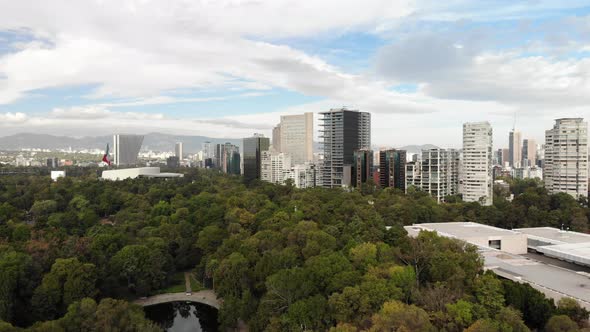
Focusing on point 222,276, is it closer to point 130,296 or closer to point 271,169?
point 130,296

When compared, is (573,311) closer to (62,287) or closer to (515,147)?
(62,287)

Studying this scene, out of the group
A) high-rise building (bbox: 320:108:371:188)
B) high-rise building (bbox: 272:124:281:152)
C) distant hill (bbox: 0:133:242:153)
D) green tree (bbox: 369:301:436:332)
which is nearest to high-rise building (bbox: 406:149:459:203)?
high-rise building (bbox: 320:108:371:188)

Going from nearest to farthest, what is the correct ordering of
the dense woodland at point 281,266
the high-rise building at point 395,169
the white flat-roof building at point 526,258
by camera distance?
1. the dense woodland at point 281,266
2. the white flat-roof building at point 526,258
3. the high-rise building at point 395,169

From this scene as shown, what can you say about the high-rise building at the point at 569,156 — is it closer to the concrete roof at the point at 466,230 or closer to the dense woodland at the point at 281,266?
the dense woodland at the point at 281,266

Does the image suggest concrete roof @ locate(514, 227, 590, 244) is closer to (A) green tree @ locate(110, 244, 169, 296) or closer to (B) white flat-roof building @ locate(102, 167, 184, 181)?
(A) green tree @ locate(110, 244, 169, 296)

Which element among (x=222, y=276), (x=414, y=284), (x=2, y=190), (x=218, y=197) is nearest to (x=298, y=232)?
(x=222, y=276)

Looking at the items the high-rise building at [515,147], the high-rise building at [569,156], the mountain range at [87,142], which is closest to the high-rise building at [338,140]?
the high-rise building at [569,156]

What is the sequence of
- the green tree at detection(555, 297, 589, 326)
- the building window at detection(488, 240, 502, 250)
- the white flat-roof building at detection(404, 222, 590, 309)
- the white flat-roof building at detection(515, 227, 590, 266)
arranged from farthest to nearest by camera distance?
1. the building window at detection(488, 240, 502, 250)
2. the white flat-roof building at detection(515, 227, 590, 266)
3. the white flat-roof building at detection(404, 222, 590, 309)
4. the green tree at detection(555, 297, 589, 326)
